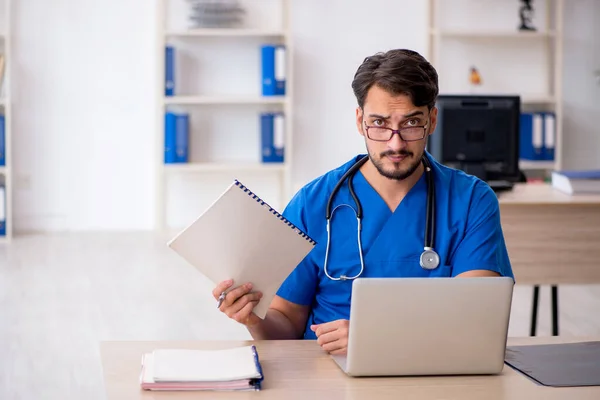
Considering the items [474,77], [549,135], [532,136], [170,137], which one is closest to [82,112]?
[170,137]

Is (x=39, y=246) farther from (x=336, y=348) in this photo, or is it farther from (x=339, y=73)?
(x=336, y=348)

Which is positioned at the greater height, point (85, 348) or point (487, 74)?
point (487, 74)

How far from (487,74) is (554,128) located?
607mm

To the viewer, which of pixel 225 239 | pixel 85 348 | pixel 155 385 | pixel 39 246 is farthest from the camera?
pixel 39 246

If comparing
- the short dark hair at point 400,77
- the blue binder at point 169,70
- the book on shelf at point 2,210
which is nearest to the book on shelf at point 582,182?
the short dark hair at point 400,77

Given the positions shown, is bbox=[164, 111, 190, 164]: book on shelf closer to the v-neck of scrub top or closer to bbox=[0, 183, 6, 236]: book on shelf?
bbox=[0, 183, 6, 236]: book on shelf

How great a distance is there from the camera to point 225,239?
1.72 metres

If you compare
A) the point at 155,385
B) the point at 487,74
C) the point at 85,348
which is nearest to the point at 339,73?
the point at 487,74

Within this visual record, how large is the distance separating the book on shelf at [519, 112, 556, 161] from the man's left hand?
182 inches

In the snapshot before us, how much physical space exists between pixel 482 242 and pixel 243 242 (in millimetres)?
551

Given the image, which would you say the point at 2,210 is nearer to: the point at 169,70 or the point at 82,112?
the point at 82,112

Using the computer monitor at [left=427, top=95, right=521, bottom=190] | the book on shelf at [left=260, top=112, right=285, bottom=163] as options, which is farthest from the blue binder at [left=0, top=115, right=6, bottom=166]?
the computer monitor at [left=427, top=95, right=521, bottom=190]

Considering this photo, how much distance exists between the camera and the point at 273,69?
6086 millimetres

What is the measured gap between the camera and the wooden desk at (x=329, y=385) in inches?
60.1
